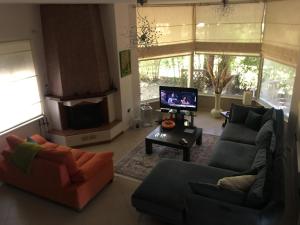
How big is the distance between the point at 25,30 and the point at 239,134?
14.2 feet

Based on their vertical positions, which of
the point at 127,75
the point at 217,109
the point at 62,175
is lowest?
the point at 217,109

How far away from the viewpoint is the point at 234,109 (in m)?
5.23

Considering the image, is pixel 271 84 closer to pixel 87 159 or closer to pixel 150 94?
pixel 150 94

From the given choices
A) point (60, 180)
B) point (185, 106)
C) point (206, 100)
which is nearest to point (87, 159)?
point (60, 180)

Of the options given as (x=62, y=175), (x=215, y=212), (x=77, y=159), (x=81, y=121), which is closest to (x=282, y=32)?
(x=215, y=212)

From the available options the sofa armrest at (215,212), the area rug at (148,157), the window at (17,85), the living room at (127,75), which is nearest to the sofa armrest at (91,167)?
the living room at (127,75)

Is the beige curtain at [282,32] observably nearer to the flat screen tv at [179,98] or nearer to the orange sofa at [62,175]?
the flat screen tv at [179,98]

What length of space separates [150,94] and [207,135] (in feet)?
6.57

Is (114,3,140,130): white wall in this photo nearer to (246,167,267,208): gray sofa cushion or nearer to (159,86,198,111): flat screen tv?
(159,86,198,111): flat screen tv

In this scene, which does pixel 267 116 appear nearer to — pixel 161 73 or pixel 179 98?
pixel 179 98

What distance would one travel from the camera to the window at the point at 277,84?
5355 mm

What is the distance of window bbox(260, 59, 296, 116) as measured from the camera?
17.6 ft

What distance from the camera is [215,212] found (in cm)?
270

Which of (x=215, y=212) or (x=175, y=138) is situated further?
(x=175, y=138)
